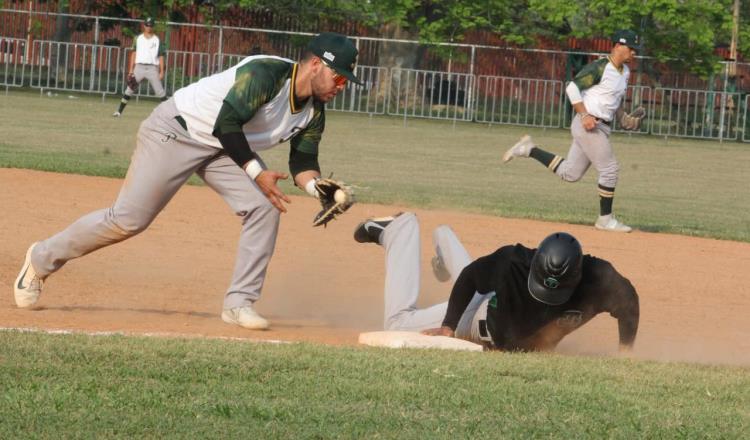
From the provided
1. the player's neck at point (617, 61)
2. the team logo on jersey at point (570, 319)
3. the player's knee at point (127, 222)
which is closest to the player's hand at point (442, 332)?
the team logo on jersey at point (570, 319)

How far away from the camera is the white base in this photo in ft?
23.0

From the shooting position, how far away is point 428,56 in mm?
36594

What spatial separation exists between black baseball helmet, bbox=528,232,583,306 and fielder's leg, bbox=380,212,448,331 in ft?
3.41

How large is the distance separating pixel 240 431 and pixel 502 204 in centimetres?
1106

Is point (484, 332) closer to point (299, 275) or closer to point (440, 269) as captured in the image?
point (440, 269)

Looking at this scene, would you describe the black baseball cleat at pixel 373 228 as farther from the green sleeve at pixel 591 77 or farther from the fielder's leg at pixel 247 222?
the green sleeve at pixel 591 77

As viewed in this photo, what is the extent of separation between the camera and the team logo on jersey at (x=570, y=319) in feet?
22.7

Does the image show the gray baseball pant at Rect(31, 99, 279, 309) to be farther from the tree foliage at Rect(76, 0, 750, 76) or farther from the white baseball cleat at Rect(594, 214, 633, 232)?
the tree foliage at Rect(76, 0, 750, 76)

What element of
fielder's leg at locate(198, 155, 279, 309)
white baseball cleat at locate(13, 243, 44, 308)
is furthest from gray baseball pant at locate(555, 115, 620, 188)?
white baseball cleat at locate(13, 243, 44, 308)

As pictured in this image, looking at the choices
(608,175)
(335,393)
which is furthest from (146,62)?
(335,393)

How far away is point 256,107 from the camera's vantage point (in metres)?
7.08

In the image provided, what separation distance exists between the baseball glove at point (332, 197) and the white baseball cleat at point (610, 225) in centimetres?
673

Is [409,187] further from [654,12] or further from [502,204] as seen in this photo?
[654,12]

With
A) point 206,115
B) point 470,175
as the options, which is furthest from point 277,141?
point 470,175
